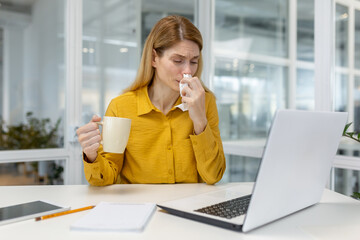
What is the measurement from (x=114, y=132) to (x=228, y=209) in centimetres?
42

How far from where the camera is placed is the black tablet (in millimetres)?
800

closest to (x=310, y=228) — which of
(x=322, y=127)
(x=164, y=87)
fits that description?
(x=322, y=127)

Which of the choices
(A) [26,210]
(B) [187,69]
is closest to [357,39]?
(B) [187,69]

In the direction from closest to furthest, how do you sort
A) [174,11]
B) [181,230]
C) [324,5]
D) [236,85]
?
[181,230] → [324,5] → [236,85] → [174,11]

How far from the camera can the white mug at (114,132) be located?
1048 mm

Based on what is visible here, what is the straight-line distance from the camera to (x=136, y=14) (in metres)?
2.71

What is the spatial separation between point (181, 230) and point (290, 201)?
0.28 meters

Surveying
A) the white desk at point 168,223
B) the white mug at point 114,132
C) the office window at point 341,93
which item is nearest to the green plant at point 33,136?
the white desk at point 168,223

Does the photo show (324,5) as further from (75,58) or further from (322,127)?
(75,58)

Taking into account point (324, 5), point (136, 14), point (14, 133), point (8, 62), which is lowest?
point (14, 133)

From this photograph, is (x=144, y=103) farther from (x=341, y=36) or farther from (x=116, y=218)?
(x=341, y=36)

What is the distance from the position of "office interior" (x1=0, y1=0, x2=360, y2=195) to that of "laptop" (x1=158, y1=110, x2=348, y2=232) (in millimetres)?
1020

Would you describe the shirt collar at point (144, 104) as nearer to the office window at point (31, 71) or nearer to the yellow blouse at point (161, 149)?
the yellow blouse at point (161, 149)

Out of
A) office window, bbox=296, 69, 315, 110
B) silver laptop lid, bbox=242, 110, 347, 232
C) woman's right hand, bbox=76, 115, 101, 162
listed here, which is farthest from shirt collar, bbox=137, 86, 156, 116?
office window, bbox=296, 69, 315, 110
